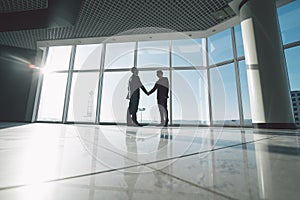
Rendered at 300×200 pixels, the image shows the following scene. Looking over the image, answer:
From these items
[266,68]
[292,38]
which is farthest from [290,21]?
[266,68]

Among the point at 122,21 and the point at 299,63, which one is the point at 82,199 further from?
the point at 299,63

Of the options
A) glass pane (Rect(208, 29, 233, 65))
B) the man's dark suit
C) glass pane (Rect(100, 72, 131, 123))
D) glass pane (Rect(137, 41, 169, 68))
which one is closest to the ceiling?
glass pane (Rect(137, 41, 169, 68))

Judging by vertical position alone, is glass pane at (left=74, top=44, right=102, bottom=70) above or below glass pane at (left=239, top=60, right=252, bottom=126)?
above

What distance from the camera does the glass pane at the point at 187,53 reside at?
5230mm

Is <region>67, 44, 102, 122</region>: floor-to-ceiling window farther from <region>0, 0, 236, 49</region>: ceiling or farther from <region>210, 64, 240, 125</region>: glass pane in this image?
<region>210, 64, 240, 125</region>: glass pane

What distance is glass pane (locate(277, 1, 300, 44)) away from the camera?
3621 millimetres

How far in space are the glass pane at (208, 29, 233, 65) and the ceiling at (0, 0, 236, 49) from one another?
1046 millimetres

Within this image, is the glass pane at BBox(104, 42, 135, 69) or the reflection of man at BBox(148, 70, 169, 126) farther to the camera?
the glass pane at BBox(104, 42, 135, 69)

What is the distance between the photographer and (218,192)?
0.90 ft

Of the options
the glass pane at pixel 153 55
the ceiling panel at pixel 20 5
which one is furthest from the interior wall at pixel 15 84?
the glass pane at pixel 153 55

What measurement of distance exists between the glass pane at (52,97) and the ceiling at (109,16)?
1742 millimetres

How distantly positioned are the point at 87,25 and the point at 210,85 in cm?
484

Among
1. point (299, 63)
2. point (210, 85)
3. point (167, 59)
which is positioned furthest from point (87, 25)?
point (299, 63)

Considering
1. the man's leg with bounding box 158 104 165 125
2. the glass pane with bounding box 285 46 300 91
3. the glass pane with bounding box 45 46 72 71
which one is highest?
the glass pane with bounding box 45 46 72 71
